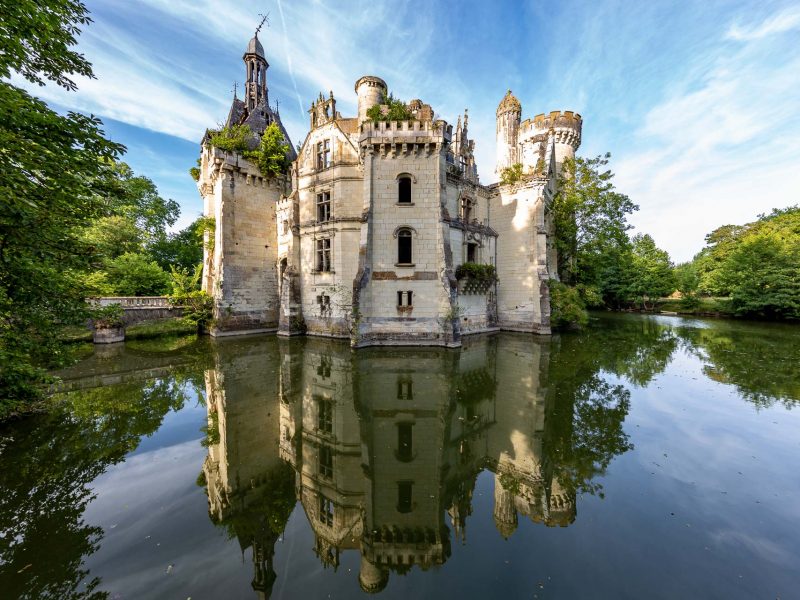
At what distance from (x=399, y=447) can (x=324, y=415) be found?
2494 mm

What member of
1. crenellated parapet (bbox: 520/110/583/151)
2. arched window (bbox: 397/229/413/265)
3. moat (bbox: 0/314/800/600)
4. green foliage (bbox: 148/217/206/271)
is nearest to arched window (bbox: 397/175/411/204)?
arched window (bbox: 397/229/413/265)

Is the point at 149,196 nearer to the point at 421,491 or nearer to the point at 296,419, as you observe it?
the point at 296,419

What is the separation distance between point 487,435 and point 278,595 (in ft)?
16.1

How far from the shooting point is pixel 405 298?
15.7 metres

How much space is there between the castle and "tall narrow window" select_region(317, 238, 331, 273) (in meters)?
0.08

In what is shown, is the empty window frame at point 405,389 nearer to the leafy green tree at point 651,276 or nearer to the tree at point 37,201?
the tree at point 37,201

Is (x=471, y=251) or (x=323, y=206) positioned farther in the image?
(x=471, y=251)

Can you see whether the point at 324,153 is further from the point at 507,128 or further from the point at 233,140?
the point at 507,128

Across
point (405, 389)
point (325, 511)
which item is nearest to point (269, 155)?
point (405, 389)

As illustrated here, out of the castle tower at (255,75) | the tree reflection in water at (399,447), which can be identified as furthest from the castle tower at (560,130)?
the castle tower at (255,75)

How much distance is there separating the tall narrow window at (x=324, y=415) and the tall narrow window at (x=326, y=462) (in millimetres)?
750

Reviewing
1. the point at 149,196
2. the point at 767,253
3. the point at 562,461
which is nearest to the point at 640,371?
the point at 562,461

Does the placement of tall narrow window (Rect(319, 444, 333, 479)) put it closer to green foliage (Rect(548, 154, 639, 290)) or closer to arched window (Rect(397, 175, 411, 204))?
arched window (Rect(397, 175, 411, 204))

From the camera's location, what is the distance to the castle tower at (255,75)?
25.6 m
